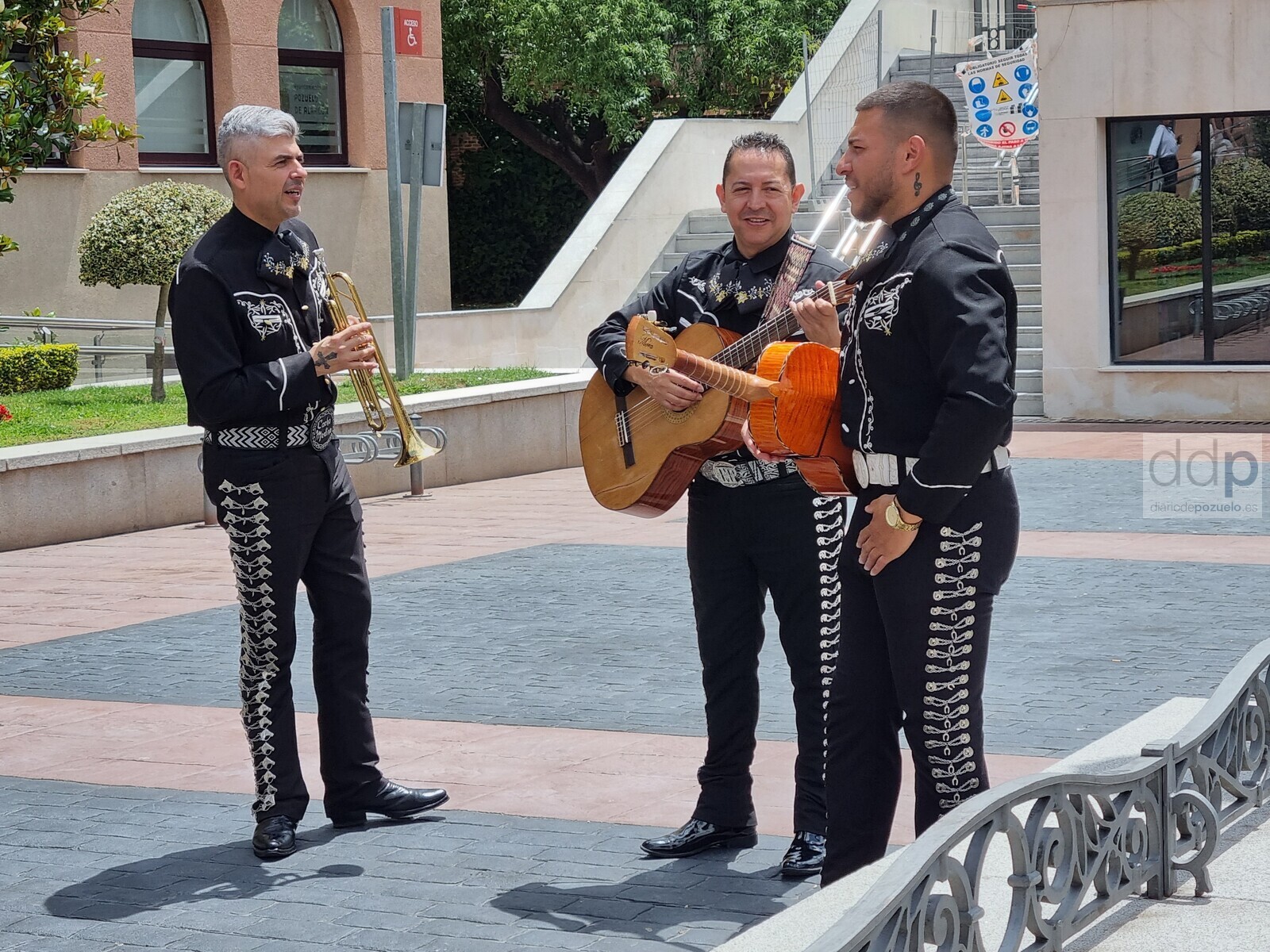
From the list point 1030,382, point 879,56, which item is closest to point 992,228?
point 1030,382

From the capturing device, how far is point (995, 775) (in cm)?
564

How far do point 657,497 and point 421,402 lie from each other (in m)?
8.49

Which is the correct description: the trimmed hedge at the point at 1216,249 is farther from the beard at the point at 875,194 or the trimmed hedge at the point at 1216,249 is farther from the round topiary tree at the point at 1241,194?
the beard at the point at 875,194

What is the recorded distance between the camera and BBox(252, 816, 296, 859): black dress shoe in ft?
16.8

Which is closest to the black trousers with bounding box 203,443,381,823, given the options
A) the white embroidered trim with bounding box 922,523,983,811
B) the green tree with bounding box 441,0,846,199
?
the white embroidered trim with bounding box 922,523,983,811

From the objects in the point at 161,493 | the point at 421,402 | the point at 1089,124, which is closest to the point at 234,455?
the point at 161,493

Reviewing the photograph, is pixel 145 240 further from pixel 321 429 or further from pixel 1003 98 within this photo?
pixel 321 429

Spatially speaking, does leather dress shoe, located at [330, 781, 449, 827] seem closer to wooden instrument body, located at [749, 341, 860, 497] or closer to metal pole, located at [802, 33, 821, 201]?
wooden instrument body, located at [749, 341, 860, 497]

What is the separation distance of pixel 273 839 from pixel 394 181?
10.8 metres

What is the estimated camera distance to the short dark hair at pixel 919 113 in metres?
3.82

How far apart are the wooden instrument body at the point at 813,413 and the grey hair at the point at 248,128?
71.2 inches

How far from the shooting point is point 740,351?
476cm

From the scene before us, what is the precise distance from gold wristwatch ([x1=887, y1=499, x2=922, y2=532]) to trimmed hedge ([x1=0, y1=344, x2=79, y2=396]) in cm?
1308

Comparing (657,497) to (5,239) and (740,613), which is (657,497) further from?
(5,239)
